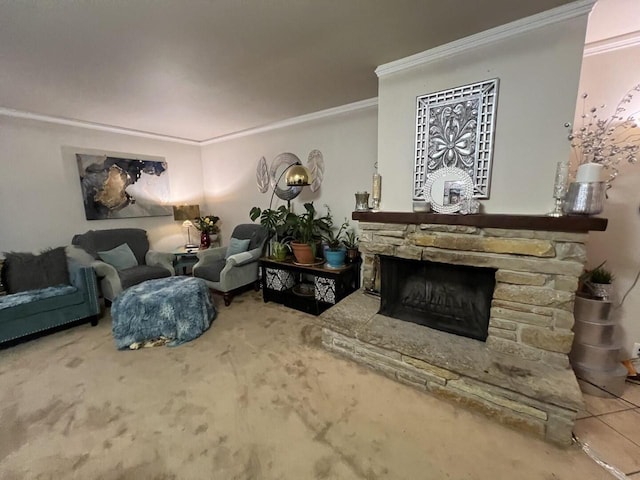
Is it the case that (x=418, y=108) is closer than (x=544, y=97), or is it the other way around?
(x=544, y=97)

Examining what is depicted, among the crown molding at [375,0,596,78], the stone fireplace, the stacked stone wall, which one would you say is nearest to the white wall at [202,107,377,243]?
the crown molding at [375,0,596,78]

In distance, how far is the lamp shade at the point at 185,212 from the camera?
13.5 ft

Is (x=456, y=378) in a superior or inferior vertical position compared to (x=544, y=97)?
inferior

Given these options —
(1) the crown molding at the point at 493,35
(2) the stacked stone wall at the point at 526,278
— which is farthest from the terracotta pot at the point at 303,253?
(1) the crown molding at the point at 493,35

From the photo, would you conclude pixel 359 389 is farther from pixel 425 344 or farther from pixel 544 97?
pixel 544 97

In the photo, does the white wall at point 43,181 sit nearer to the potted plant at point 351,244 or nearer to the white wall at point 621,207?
the potted plant at point 351,244

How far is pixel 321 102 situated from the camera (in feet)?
9.76

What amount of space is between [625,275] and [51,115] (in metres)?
5.81

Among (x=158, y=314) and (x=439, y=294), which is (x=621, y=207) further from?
(x=158, y=314)

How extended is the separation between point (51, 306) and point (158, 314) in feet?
3.52

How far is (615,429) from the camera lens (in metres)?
1.55

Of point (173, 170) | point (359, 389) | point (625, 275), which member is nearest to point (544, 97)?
point (625, 275)

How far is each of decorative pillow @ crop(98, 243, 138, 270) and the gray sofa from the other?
0.40 metres

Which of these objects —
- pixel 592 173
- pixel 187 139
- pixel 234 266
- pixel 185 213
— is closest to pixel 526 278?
pixel 592 173
